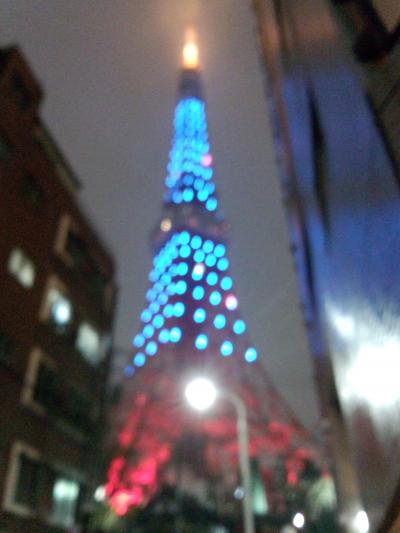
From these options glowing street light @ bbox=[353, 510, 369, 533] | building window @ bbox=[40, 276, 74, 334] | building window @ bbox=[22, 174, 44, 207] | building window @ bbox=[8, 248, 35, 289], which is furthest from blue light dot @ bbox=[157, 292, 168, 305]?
glowing street light @ bbox=[353, 510, 369, 533]

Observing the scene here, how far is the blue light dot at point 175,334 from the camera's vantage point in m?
63.1

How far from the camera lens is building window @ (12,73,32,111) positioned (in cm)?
1917

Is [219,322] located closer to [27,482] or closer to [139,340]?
[139,340]

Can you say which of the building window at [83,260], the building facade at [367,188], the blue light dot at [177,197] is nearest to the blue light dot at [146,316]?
the blue light dot at [177,197]

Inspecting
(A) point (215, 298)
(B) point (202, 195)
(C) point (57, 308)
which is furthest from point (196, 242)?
(C) point (57, 308)

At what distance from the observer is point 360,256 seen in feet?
12.3

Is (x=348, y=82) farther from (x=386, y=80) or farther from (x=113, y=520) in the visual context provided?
(x=113, y=520)

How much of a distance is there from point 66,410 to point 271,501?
2412 centimetres

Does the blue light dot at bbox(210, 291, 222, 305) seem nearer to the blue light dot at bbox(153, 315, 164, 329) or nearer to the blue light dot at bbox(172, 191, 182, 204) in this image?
the blue light dot at bbox(153, 315, 164, 329)

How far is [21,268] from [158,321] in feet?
158

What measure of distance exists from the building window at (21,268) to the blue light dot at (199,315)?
4717 centimetres

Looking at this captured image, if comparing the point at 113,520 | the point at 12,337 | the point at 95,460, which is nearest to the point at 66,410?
the point at 95,460

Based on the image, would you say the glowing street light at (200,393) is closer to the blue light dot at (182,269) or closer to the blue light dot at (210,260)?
the blue light dot at (182,269)

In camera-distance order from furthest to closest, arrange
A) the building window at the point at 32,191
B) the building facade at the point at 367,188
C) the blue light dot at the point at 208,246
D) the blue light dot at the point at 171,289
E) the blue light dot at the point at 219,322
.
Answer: the blue light dot at the point at 208,246 → the blue light dot at the point at 171,289 → the blue light dot at the point at 219,322 → the building window at the point at 32,191 → the building facade at the point at 367,188
